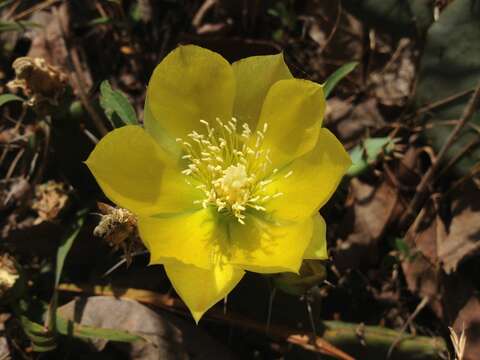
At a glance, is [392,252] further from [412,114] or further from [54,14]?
[54,14]

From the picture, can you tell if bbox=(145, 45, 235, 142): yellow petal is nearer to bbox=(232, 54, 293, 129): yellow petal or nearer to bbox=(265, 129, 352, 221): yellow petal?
bbox=(232, 54, 293, 129): yellow petal

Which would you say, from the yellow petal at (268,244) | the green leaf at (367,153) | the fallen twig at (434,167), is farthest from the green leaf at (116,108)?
the fallen twig at (434,167)

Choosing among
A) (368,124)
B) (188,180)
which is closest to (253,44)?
(368,124)

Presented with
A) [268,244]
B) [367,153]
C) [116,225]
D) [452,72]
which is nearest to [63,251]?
[116,225]

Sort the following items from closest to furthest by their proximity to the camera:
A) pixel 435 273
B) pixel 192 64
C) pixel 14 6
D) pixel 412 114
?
pixel 192 64 → pixel 435 273 → pixel 412 114 → pixel 14 6

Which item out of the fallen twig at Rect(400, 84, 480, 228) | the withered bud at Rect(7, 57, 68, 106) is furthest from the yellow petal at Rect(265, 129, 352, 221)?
the withered bud at Rect(7, 57, 68, 106)

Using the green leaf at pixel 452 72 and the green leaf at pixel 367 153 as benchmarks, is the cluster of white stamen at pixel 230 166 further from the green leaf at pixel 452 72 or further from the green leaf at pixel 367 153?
the green leaf at pixel 452 72
